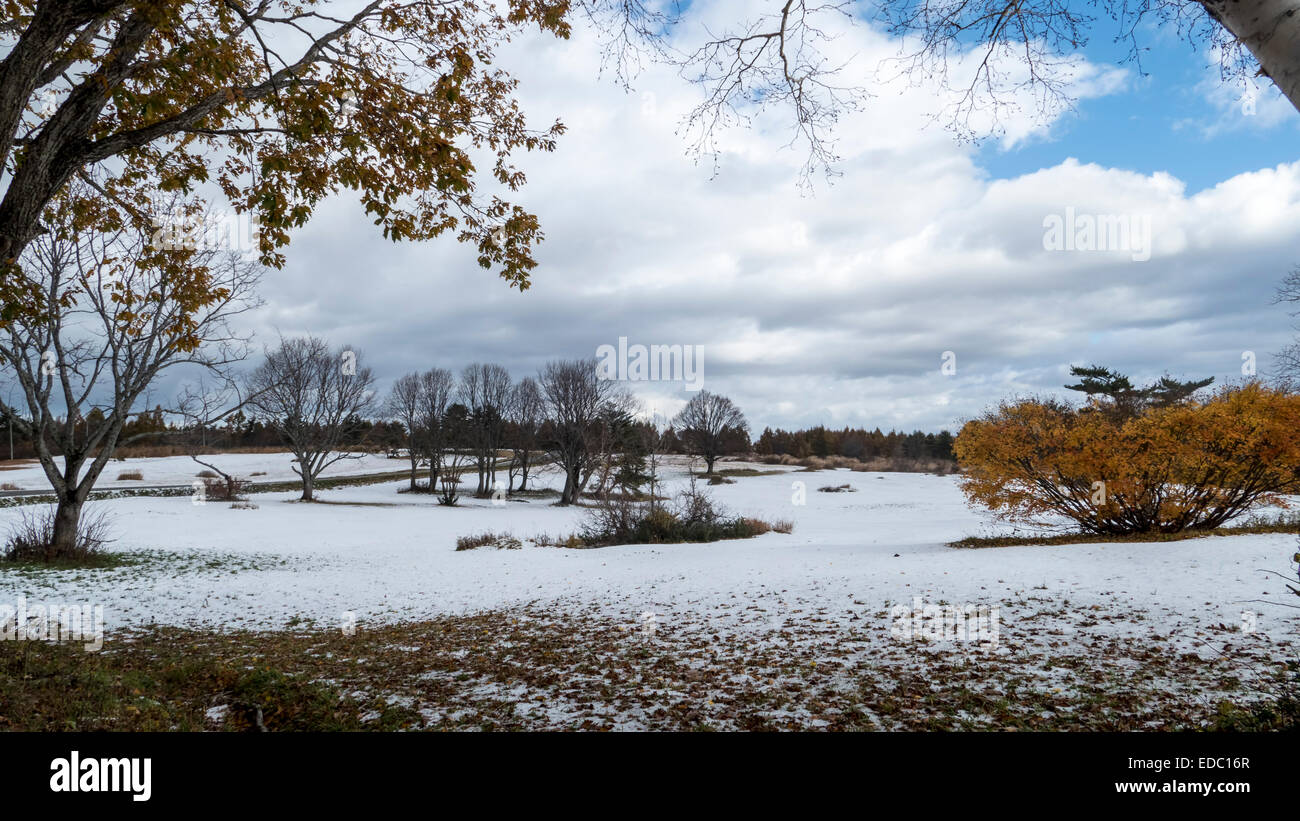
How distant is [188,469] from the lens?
154ft

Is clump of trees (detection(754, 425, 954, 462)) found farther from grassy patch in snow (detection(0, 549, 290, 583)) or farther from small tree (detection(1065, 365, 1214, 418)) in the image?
grassy patch in snow (detection(0, 549, 290, 583))

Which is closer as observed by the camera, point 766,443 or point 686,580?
point 686,580

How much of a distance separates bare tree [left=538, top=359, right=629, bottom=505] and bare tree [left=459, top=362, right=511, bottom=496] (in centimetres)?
601

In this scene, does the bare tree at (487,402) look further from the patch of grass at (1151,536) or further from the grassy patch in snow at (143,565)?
the patch of grass at (1151,536)

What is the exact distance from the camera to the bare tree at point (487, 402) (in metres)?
43.5

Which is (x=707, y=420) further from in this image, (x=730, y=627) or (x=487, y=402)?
(x=730, y=627)

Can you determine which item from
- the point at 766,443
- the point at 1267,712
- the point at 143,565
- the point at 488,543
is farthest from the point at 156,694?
the point at 766,443

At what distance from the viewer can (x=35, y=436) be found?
13.4 metres

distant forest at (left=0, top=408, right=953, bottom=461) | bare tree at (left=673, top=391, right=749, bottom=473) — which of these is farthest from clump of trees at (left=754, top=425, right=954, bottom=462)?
bare tree at (left=673, top=391, right=749, bottom=473)

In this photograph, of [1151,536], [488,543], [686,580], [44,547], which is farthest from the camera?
[488,543]

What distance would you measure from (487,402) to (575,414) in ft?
30.4

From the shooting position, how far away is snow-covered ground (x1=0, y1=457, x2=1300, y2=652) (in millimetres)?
8023

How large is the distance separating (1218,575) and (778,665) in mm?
7451
